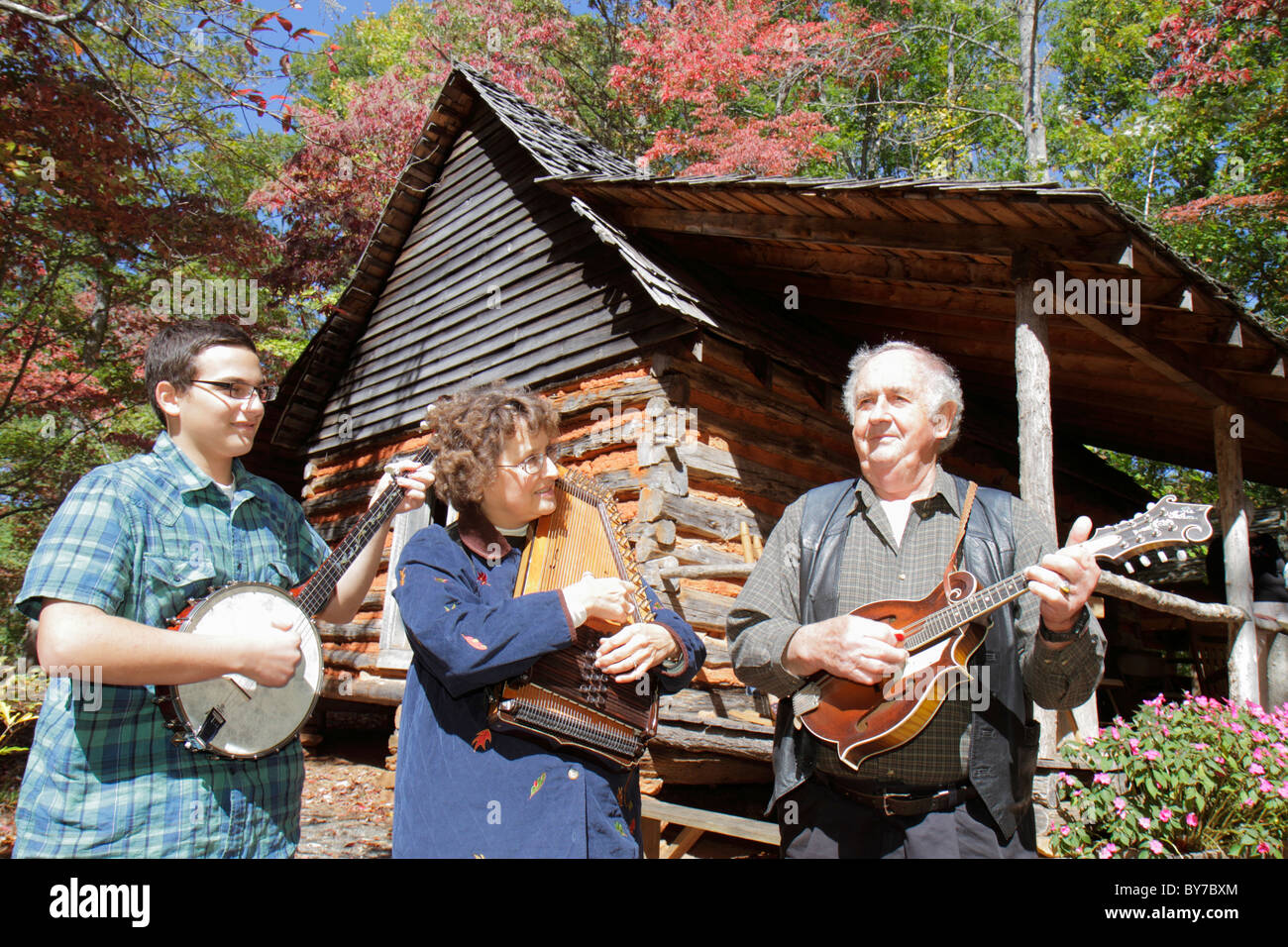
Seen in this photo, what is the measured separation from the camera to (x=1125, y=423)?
29.5ft

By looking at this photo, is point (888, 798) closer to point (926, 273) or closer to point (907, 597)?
point (907, 597)

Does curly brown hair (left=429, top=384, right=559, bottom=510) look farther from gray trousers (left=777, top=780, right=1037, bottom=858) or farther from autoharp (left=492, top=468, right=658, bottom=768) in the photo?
gray trousers (left=777, top=780, right=1037, bottom=858)

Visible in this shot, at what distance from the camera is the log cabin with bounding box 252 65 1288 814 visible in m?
4.94

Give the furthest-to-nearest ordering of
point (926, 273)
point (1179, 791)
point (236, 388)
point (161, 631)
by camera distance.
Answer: point (926, 273)
point (1179, 791)
point (236, 388)
point (161, 631)

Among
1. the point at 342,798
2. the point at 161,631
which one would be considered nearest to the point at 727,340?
the point at 161,631

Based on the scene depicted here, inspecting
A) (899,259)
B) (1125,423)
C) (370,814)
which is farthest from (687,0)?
(370,814)

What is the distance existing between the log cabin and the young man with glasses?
3573mm

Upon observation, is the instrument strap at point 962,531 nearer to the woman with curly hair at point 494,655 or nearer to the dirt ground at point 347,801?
the woman with curly hair at point 494,655

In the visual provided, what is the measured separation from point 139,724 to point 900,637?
2.04 meters

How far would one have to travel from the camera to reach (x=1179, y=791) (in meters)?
3.83

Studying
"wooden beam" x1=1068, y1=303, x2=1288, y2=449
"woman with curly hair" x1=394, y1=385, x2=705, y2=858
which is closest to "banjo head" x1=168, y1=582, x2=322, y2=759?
"woman with curly hair" x1=394, y1=385, x2=705, y2=858

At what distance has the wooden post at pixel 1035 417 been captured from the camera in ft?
15.4

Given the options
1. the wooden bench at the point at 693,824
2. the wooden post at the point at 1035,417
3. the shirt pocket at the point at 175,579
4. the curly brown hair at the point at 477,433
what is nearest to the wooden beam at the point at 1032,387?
the wooden post at the point at 1035,417

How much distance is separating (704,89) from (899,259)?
1473 centimetres
